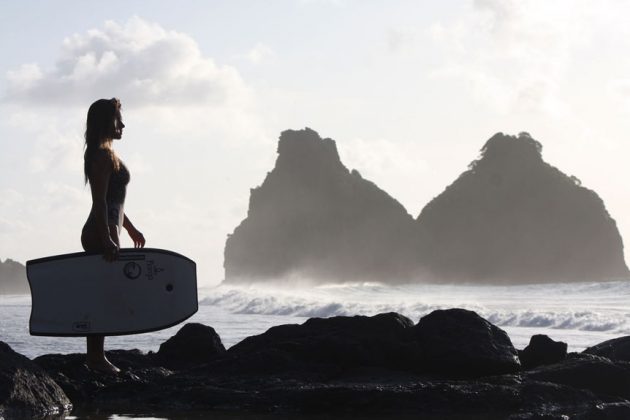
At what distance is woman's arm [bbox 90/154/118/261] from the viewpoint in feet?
24.4

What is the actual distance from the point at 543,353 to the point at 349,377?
200 cm

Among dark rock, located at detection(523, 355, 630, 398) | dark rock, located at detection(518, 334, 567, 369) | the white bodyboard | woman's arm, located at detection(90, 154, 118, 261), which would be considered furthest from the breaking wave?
woman's arm, located at detection(90, 154, 118, 261)

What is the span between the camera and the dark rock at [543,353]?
8.58 m

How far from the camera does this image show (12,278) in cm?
13038

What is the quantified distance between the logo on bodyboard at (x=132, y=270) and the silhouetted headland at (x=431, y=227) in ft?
271

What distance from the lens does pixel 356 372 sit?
7758 mm

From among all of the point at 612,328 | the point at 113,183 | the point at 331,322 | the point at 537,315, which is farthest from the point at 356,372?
the point at 537,315

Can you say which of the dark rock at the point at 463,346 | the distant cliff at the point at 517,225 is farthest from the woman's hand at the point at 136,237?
the distant cliff at the point at 517,225

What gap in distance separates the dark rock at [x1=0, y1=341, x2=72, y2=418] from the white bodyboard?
950mm

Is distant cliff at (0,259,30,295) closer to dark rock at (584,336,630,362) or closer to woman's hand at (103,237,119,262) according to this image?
dark rock at (584,336,630,362)

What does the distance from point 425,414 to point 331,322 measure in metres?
2.04

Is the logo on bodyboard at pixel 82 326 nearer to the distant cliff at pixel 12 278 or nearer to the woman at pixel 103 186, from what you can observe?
the woman at pixel 103 186

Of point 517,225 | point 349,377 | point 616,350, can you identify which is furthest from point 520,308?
point 517,225

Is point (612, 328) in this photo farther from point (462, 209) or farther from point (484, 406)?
point (462, 209)
